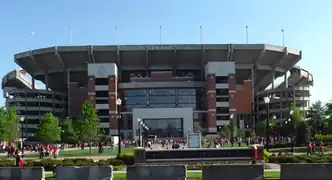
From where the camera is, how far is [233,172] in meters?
20.6

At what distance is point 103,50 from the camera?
134875mm

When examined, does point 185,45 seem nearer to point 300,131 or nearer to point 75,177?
point 300,131

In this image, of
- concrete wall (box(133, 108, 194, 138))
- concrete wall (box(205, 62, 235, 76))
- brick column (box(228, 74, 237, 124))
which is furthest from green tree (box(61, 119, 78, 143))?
brick column (box(228, 74, 237, 124))

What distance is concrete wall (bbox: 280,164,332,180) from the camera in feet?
68.2

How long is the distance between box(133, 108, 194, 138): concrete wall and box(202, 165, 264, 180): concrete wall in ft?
391

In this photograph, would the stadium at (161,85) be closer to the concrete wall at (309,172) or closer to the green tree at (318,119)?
the green tree at (318,119)

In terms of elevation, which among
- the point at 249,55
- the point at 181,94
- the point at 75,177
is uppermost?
the point at 249,55

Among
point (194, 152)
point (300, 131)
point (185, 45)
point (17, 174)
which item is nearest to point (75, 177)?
point (17, 174)

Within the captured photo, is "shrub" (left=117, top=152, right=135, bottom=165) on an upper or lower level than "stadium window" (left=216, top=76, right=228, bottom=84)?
lower

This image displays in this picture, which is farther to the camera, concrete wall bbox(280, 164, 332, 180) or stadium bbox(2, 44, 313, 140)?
stadium bbox(2, 44, 313, 140)

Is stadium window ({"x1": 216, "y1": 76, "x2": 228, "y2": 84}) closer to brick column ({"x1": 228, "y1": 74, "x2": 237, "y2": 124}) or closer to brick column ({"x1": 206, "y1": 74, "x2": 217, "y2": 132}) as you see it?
brick column ({"x1": 228, "y1": 74, "x2": 237, "y2": 124})

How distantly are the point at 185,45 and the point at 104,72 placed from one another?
987 inches

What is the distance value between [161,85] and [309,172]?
123m

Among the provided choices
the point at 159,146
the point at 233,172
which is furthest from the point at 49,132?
the point at 233,172
